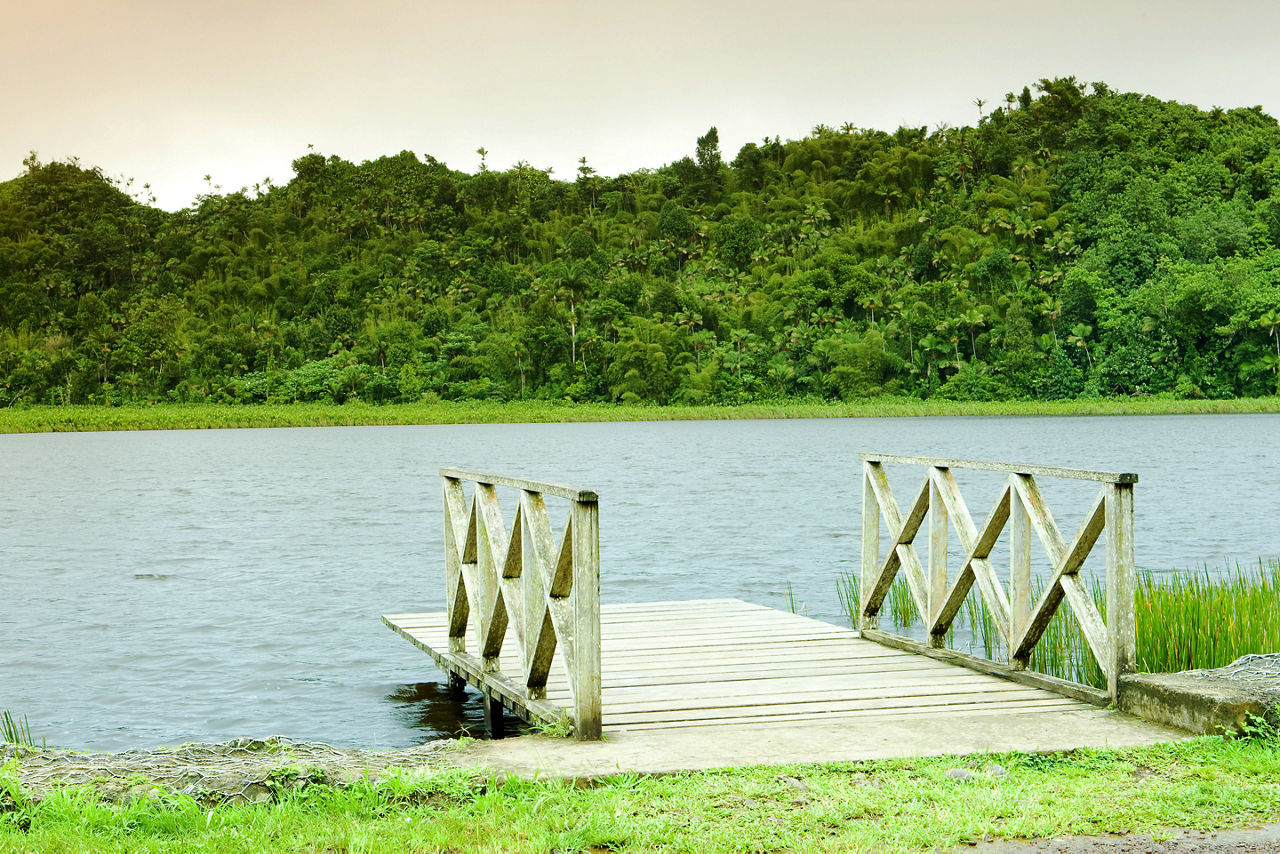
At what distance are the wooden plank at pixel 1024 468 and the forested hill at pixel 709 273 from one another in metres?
81.8

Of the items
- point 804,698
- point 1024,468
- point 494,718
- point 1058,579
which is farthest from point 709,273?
point 804,698

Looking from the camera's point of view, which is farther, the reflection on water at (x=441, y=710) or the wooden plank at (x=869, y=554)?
the reflection on water at (x=441, y=710)

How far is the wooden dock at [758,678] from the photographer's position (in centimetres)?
594

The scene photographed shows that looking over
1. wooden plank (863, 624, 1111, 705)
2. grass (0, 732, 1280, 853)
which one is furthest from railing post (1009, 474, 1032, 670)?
grass (0, 732, 1280, 853)

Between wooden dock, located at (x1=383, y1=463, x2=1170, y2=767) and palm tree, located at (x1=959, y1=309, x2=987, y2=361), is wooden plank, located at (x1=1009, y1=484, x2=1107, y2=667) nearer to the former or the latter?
wooden dock, located at (x1=383, y1=463, x2=1170, y2=767)

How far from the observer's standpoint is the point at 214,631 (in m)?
15.4

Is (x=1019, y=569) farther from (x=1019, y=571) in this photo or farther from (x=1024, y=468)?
(x=1024, y=468)

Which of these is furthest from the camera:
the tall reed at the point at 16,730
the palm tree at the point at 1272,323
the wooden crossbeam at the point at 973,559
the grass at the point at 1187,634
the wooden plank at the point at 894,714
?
the palm tree at the point at 1272,323

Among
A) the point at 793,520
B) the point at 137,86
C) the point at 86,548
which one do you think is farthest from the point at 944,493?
the point at 137,86

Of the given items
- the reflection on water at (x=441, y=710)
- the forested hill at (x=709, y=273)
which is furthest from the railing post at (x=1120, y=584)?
the forested hill at (x=709, y=273)

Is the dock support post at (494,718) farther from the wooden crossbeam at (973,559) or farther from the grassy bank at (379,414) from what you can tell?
the grassy bank at (379,414)

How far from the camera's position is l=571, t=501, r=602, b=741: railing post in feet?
17.5

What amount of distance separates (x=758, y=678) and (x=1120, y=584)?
1933mm

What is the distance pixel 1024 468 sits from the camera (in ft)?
20.9
